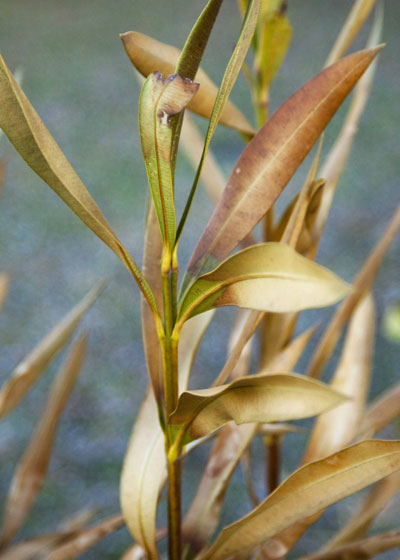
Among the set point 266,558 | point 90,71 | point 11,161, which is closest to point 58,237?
point 11,161

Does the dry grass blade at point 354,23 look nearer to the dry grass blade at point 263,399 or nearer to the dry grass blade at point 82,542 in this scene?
the dry grass blade at point 263,399

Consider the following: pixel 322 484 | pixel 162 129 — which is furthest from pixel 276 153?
pixel 322 484

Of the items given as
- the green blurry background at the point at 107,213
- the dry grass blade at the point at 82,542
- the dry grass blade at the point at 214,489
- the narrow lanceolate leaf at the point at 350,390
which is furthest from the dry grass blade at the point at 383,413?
the green blurry background at the point at 107,213

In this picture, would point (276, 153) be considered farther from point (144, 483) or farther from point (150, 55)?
point (144, 483)

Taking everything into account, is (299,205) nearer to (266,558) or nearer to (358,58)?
(358,58)

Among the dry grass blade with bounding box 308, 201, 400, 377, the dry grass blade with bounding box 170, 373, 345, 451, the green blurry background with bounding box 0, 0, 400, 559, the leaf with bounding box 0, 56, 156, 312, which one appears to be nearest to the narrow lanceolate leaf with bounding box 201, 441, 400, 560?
→ the dry grass blade with bounding box 170, 373, 345, 451

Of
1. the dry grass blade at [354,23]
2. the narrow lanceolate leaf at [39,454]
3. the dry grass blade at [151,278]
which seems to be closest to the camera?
the dry grass blade at [151,278]
